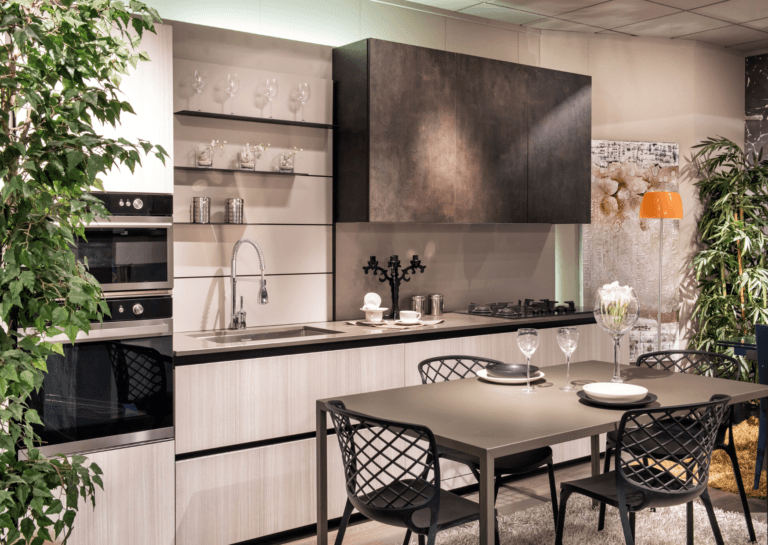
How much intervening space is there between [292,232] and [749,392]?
8.16 feet

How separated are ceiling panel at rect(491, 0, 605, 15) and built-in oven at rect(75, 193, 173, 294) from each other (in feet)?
9.20

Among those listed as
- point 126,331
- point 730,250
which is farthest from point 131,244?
point 730,250

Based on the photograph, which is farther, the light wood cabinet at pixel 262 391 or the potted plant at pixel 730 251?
the potted plant at pixel 730 251

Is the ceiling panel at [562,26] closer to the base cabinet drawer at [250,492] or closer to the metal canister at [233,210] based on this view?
the metal canister at [233,210]

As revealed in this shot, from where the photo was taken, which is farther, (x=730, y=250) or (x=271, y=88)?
(x=730, y=250)

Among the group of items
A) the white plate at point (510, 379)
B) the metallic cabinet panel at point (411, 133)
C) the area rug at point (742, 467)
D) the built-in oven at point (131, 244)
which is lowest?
the area rug at point (742, 467)

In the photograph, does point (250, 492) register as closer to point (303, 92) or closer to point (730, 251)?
point (303, 92)

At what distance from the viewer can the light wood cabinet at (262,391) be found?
10.7 ft

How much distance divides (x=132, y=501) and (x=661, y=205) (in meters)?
4.04

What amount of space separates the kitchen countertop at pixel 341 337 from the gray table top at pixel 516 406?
30.5 inches

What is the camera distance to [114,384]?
3068mm

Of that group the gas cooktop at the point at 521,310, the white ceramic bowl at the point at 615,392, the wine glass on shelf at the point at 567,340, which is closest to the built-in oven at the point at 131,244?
the wine glass on shelf at the point at 567,340

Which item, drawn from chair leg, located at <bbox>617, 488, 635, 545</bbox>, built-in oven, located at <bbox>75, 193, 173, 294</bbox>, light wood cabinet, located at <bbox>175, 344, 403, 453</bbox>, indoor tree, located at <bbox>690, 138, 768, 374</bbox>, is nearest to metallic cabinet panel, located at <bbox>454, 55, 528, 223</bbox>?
light wood cabinet, located at <bbox>175, 344, 403, 453</bbox>

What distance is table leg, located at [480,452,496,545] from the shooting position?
2.15m
